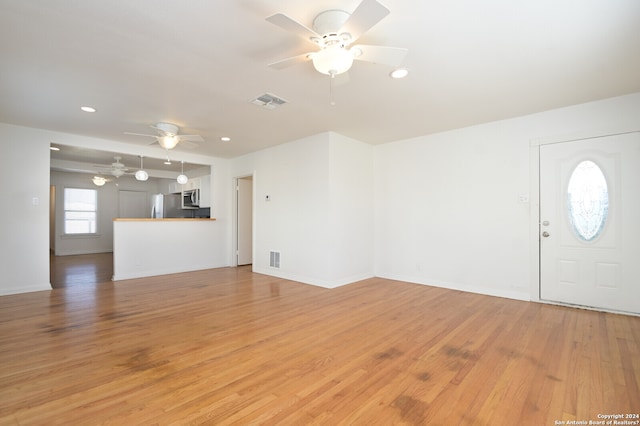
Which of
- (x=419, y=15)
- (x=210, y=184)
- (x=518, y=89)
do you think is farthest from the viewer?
(x=210, y=184)

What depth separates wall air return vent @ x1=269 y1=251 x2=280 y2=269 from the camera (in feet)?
18.8

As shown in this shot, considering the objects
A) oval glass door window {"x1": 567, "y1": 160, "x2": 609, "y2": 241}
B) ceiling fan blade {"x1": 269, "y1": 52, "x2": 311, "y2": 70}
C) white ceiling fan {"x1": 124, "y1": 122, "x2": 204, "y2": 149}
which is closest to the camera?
ceiling fan blade {"x1": 269, "y1": 52, "x2": 311, "y2": 70}

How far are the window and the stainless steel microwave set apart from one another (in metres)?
3.13

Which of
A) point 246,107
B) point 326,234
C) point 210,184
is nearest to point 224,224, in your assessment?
point 210,184

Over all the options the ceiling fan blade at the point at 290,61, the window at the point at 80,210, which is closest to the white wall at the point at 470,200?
the ceiling fan blade at the point at 290,61

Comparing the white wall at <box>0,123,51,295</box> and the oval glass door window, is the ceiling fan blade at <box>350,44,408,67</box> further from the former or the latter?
the white wall at <box>0,123,51,295</box>

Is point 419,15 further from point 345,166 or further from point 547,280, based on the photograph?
point 547,280

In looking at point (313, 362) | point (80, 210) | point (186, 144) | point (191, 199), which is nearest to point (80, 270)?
point (191, 199)

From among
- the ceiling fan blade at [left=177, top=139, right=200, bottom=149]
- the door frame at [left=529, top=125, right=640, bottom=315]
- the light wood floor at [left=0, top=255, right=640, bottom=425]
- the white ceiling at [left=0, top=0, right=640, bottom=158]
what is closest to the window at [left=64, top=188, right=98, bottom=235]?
the white ceiling at [left=0, top=0, right=640, bottom=158]

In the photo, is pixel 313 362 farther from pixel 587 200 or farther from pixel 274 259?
pixel 587 200

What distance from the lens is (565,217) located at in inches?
151

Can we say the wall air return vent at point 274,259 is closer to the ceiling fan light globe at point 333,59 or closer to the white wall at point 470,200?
the white wall at point 470,200

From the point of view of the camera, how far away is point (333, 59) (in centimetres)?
215

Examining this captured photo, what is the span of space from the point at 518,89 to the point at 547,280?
255 centimetres
